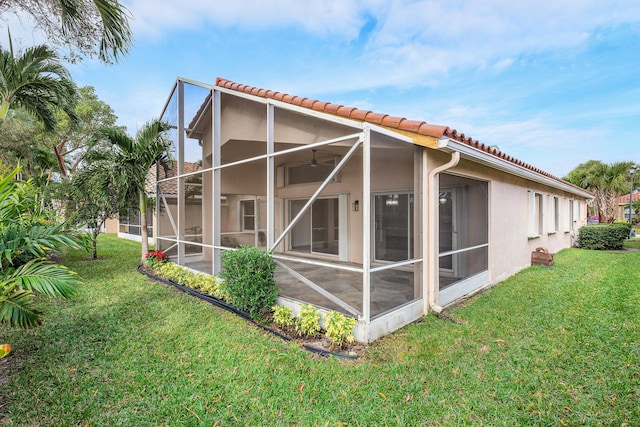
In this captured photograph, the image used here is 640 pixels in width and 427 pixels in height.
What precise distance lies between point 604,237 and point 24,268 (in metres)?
19.9

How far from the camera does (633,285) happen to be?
7.06 m

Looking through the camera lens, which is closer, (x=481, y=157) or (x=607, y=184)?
(x=481, y=157)

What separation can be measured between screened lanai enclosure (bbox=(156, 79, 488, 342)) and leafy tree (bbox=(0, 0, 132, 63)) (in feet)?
6.75

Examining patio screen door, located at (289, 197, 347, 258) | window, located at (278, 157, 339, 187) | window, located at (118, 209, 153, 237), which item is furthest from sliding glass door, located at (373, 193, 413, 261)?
window, located at (118, 209, 153, 237)

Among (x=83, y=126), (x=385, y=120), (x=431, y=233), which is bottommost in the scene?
(x=431, y=233)

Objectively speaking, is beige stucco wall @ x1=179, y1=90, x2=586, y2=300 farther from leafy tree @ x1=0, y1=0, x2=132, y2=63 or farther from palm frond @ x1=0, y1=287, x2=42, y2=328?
palm frond @ x1=0, y1=287, x2=42, y2=328

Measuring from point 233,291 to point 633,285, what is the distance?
8.97 metres

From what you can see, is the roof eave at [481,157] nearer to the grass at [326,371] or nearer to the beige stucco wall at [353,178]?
the beige stucco wall at [353,178]

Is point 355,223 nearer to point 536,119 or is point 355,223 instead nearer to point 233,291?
point 233,291

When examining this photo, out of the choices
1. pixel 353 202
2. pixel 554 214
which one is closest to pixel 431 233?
pixel 353 202

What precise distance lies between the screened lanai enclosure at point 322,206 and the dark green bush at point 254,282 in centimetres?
32

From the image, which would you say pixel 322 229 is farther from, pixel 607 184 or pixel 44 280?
pixel 607 184

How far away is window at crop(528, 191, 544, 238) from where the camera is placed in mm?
9602

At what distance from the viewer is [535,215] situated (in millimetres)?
10133
